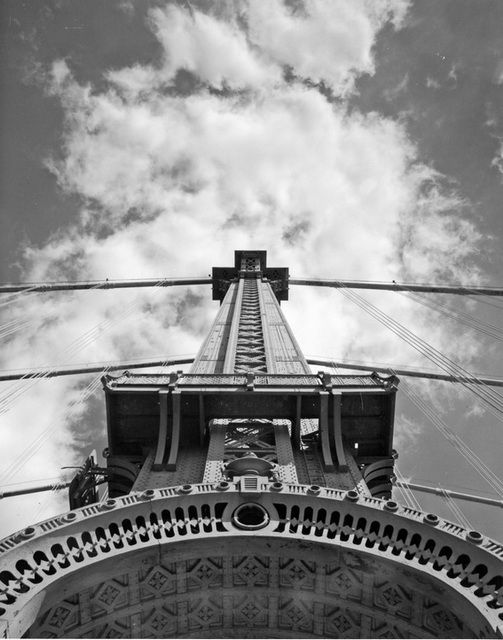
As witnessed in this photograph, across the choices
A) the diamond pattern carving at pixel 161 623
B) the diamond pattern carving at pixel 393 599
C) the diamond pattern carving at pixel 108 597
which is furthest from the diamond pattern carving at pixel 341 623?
the diamond pattern carving at pixel 108 597

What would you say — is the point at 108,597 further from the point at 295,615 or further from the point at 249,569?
the point at 295,615

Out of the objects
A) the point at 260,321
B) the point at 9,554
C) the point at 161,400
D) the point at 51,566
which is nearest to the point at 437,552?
the point at 51,566

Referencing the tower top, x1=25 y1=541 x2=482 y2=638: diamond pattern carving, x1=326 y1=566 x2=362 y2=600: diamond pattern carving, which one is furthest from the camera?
the tower top

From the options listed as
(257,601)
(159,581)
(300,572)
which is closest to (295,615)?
(257,601)

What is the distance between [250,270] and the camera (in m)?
56.2

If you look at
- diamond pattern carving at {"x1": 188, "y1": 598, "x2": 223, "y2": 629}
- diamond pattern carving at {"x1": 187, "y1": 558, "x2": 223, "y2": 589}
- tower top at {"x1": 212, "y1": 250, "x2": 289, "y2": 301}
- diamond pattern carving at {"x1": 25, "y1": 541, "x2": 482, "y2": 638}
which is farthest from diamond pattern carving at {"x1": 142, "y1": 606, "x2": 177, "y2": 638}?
tower top at {"x1": 212, "y1": 250, "x2": 289, "y2": 301}

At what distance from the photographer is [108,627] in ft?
32.9

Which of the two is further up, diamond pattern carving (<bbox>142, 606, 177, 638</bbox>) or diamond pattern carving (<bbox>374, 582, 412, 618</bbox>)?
diamond pattern carving (<bbox>374, 582, 412, 618</bbox>)

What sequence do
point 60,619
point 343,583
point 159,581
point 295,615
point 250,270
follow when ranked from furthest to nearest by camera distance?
point 250,270 < point 295,615 < point 159,581 < point 343,583 < point 60,619

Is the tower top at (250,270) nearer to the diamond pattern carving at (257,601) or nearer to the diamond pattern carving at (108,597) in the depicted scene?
the diamond pattern carving at (257,601)

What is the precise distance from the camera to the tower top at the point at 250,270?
57156mm

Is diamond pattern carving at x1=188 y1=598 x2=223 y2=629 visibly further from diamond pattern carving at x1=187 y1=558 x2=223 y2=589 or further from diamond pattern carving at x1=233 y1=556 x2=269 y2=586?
diamond pattern carving at x1=233 y1=556 x2=269 y2=586

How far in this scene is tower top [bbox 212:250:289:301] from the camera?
5716 centimetres

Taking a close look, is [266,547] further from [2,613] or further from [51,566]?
[2,613]
